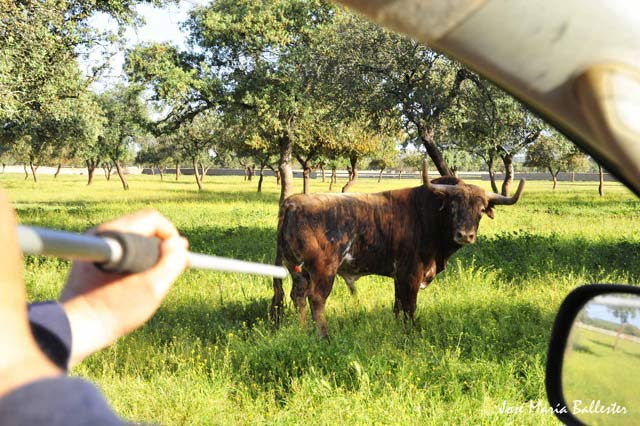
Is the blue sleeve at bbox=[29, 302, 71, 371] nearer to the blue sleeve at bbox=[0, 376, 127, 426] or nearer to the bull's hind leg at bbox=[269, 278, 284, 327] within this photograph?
the blue sleeve at bbox=[0, 376, 127, 426]

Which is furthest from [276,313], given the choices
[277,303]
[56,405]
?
[56,405]

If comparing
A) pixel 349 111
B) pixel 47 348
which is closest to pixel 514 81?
pixel 47 348

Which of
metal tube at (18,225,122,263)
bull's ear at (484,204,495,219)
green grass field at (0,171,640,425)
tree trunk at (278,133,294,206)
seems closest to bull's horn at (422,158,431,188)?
bull's ear at (484,204,495,219)

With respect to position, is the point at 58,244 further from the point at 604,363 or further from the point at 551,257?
the point at 551,257

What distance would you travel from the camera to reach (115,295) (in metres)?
0.88

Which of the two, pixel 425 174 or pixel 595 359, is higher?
pixel 425 174

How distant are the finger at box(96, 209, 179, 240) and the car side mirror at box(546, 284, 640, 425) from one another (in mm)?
906

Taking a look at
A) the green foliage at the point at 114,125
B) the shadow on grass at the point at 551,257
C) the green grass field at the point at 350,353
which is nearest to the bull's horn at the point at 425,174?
the green grass field at the point at 350,353

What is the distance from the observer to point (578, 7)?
784 mm

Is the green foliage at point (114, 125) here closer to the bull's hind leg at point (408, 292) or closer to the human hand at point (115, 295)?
the bull's hind leg at point (408, 292)

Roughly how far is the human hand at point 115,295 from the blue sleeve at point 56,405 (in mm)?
328

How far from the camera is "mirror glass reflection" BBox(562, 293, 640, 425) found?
1291 mm

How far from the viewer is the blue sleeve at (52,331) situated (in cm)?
65

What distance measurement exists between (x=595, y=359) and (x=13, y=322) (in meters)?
1.27
